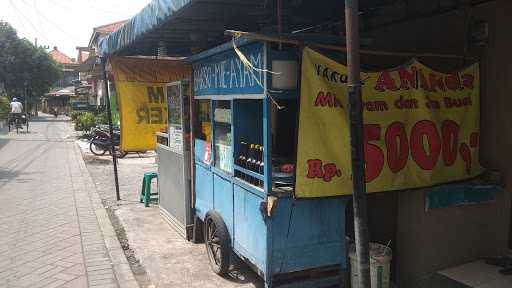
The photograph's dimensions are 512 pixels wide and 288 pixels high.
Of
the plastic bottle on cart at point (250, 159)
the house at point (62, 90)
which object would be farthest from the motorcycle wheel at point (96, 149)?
the house at point (62, 90)

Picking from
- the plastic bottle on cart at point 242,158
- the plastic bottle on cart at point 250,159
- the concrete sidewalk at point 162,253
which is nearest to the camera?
the plastic bottle on cart at point 250,159

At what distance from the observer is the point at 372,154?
3730 mm

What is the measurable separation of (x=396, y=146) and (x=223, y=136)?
1.84 meters

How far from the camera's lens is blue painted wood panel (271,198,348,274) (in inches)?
146

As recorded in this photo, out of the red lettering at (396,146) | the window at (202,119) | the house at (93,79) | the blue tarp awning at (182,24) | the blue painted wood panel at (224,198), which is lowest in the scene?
the blue painted wood panel at (224,198)

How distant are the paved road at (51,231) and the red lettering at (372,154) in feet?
9.35

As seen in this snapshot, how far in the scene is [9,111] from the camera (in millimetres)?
25078

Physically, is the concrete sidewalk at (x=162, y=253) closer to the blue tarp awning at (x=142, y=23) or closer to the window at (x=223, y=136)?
the window at (x=223, y=136)

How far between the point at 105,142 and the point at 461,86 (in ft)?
44.6

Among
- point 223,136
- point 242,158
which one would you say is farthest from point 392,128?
point 223,136

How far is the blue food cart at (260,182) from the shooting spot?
360 centimetres

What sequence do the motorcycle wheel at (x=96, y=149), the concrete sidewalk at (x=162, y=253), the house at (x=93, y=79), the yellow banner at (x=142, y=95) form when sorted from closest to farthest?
the concrete sidewalk at (x=162, y=253) < the yellow banner at (x=142, y=95) < the motorcycle wheel at (x=96, y=149) < the house at (x=93, y=79)

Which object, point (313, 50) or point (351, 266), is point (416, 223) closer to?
point (351, 266)

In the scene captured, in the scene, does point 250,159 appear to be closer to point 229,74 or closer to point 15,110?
point 229,74
